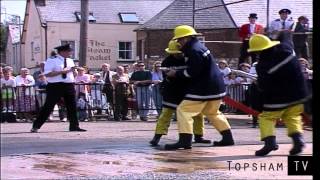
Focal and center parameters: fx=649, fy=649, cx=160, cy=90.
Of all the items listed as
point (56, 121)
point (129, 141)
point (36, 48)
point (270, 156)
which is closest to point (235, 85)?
point (56, 121)

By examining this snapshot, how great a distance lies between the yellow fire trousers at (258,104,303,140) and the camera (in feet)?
25.0

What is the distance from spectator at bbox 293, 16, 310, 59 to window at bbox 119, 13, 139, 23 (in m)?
33.5

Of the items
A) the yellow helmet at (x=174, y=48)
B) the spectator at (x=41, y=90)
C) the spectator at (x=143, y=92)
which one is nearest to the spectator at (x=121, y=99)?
the spectator at (x=143, y=92)

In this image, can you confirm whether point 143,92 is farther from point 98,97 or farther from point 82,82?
point 82,82

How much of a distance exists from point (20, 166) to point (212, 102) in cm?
286

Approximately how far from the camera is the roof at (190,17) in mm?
26230

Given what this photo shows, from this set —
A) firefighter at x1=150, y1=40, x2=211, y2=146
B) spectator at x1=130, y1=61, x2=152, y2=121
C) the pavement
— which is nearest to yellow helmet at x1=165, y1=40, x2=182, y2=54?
firefighter at x1=150, y1=40, x2=211, y2=146

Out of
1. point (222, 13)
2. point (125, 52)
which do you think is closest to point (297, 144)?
point (222, 13)

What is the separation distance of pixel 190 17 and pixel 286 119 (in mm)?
24126

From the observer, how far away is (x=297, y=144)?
756 centimetres

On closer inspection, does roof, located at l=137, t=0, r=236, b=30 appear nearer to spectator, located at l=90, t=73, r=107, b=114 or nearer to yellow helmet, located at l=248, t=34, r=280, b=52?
spectator, located at l=90, t=73, r=107, b=114

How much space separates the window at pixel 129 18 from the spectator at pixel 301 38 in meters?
33.5

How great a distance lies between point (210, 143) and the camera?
937cm

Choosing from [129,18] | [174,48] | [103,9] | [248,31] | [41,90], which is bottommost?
[41,90]
